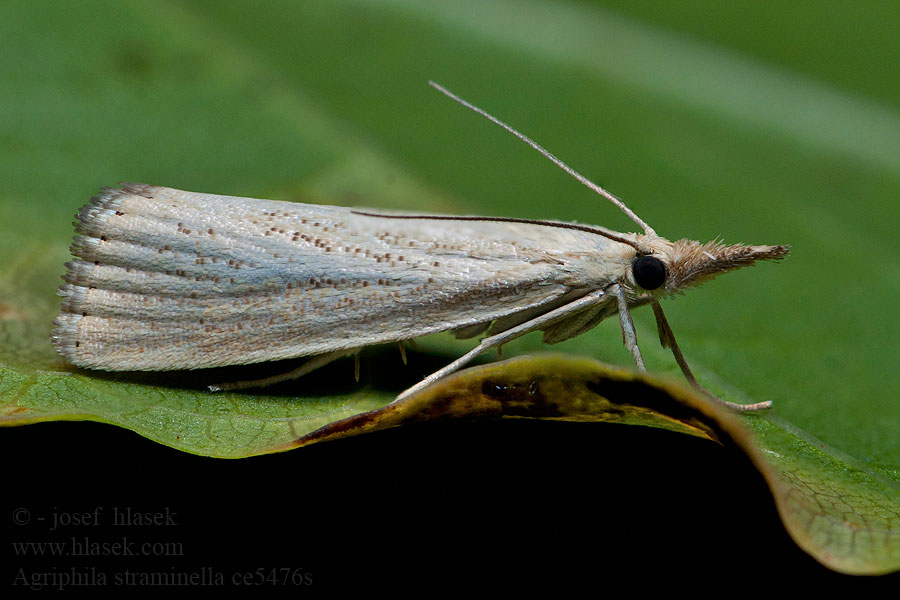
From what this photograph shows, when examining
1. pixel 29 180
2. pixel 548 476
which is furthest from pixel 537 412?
pixel 29 180

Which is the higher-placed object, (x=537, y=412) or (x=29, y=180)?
(x=29, y=180)

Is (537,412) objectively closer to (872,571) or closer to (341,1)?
(872,571)

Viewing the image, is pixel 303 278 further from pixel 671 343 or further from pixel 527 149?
pixel 527 149

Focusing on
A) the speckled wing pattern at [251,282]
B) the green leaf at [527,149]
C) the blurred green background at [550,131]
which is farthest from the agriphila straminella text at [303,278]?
the blurred green background at [550,131]

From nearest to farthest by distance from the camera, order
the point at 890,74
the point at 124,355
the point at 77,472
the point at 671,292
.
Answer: the point at 77,472 → the point at 124,355 → the point at 671,292 → the point at 890,74

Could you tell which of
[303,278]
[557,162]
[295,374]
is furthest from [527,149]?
[295,374]

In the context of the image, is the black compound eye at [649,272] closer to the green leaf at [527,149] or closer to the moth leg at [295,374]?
the green leaf at [527,149]
